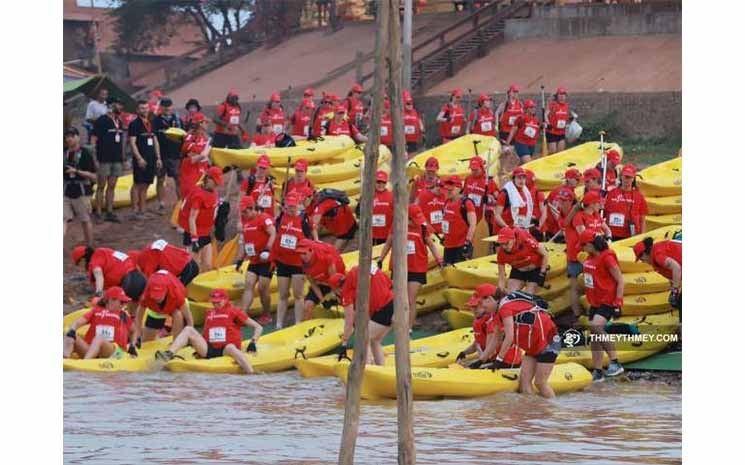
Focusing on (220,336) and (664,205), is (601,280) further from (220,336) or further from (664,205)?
(220,336)

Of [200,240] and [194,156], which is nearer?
[200,240]


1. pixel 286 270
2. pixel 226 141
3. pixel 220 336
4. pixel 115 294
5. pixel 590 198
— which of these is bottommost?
pixel 220 336

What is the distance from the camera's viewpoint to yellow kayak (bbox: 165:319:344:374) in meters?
12.5

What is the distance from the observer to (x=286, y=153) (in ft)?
49.8

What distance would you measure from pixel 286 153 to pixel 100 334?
310 centimetres

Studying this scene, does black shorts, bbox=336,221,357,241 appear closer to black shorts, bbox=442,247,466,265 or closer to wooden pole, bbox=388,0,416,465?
black shorts, bbox=442,247,466,265

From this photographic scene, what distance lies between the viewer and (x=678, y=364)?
11.6 metres

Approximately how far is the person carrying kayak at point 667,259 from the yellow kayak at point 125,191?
4856mm

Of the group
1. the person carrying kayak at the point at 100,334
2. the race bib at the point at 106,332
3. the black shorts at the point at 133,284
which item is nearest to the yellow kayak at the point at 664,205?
the black shorts at the point at 133,284

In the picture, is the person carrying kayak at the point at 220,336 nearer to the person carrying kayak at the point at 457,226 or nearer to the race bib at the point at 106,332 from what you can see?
the race bib at the point at 106,332

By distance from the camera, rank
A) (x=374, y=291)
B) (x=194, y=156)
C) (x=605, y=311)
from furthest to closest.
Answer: (x=194, y=156) → (x=605, y=311) → (x=374, y=291)

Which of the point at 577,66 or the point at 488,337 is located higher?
the point at 577,66

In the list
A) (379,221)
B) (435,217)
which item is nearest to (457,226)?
(435,217)
